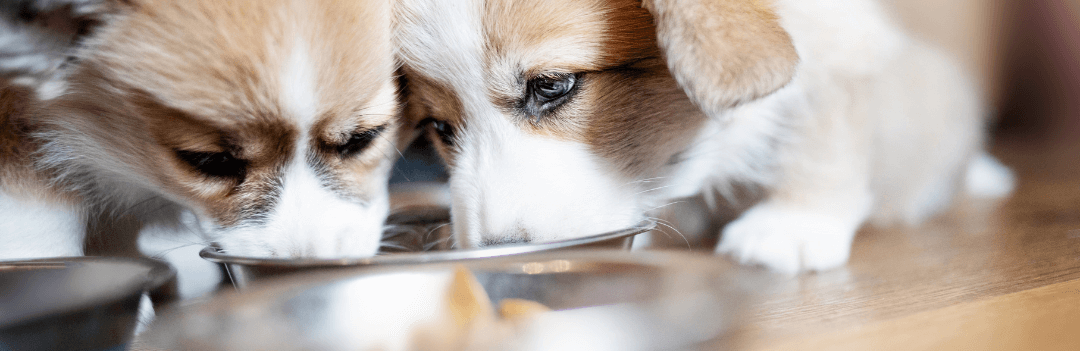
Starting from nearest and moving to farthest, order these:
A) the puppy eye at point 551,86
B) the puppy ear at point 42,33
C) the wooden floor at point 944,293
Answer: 1. the wooden floor at point 944,293
2. the puppy ear at point 42,33
3. the puppy eye at point 551,86

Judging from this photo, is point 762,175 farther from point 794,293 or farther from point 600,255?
point 600,255

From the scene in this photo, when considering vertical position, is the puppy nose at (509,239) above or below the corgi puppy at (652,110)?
below

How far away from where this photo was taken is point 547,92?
A: 90 centimetres

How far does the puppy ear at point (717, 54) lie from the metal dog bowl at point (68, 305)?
57 cm

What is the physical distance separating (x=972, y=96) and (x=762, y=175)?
0.87m

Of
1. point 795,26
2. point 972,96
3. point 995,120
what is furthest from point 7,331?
point 995,120

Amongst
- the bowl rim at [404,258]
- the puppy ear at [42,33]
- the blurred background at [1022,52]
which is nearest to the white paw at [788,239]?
the bowl rim at [404,258]

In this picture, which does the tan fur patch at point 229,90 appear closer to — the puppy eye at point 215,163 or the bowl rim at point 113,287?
the puppy eye at point 215,163

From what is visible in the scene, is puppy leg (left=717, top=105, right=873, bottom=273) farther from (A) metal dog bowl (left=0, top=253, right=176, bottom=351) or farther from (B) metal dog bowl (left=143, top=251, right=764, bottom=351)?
(A) metal dog bowl (left=0, top=253, right=176, bottom=351)

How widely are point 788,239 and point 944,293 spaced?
0.98 feet

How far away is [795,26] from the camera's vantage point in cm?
105

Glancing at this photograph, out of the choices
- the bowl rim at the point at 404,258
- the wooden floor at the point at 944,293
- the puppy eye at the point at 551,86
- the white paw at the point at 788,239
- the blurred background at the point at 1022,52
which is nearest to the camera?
the wooden floor at the point at 944,293

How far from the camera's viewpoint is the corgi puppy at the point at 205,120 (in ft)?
2.63

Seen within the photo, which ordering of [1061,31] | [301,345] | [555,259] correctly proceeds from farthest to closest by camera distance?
[1061,31] → [555,259] → [301,345]
